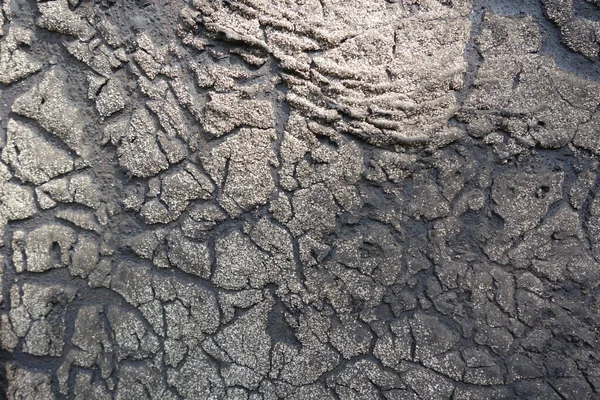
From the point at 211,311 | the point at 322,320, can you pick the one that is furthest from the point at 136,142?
the point at 322,320

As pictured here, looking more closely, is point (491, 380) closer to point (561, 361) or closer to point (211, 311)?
point (561, 361)

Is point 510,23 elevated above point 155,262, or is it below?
above

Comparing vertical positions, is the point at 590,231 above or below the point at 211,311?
above

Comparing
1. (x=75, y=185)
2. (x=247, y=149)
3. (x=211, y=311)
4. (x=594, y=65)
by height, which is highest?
(x=594, y=65)

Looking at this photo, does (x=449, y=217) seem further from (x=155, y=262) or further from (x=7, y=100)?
(x=7, y=100)

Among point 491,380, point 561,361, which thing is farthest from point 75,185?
point 561,361
